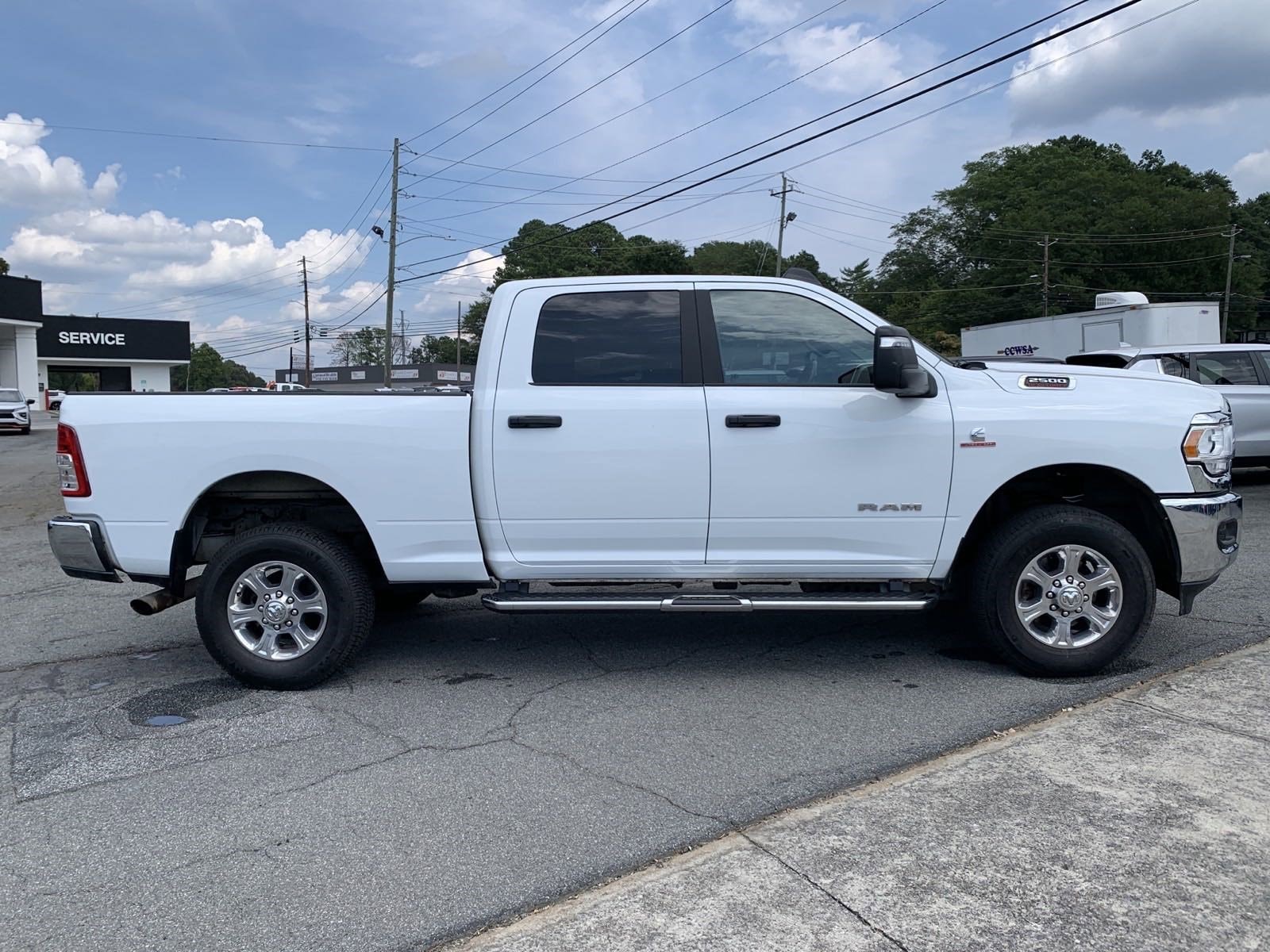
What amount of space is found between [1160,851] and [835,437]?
7.65 ft

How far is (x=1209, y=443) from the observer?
196 inches

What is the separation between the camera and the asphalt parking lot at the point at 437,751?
311cm

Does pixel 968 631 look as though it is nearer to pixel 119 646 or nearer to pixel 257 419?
pixel 257 419

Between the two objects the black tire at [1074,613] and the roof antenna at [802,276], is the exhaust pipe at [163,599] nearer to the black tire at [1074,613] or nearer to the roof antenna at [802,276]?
the roof antenna at [802,276]

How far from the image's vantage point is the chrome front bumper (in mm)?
4930

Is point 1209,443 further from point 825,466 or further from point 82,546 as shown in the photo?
point 82,546

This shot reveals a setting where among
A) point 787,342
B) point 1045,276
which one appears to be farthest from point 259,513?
point 1045,276

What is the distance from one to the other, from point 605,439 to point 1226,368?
10.3 metres

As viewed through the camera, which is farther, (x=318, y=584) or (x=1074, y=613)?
(x=318, y=584)

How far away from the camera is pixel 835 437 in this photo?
16.3 feet

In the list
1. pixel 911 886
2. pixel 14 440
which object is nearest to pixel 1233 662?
pixel 911 886

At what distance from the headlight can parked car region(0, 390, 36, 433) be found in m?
34.5

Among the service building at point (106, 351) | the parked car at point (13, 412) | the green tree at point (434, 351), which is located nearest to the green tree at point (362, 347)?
the green tree at point (434, 351)

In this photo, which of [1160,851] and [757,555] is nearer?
[1160,851]
